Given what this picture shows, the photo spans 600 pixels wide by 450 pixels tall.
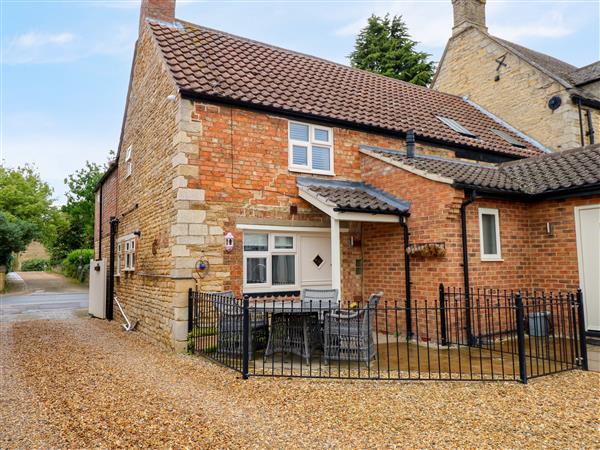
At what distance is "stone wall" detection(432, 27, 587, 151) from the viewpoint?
14.5 meters

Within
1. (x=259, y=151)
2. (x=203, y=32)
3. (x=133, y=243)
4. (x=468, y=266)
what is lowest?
(x=468, y=266)

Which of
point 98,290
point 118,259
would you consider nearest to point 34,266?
point 98,290

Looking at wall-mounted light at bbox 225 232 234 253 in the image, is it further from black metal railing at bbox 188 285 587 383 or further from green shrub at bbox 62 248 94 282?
green shrub at bbox 62 248 94 282

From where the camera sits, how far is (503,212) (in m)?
9.34

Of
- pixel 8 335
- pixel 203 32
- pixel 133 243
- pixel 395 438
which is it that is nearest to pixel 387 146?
pixel 203 32

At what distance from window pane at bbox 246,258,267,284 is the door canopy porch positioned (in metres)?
1.55

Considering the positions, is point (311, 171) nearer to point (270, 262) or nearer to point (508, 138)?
point (270, 262)

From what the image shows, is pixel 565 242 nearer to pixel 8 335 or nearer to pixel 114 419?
pixel 114 419

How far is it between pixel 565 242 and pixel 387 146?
4709 millimetres

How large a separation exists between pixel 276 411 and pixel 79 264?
111 ft

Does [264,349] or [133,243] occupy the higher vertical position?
[133,243]

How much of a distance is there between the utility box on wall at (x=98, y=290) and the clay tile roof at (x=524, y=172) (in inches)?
378

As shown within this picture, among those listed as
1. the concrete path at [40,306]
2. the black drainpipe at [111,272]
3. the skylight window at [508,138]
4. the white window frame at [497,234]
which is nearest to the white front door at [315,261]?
the white window frame at [497,234]

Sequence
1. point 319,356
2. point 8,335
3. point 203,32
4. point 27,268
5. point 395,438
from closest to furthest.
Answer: point 395,438, point 319,356, point 8,335, point 203,32, point 27,268
